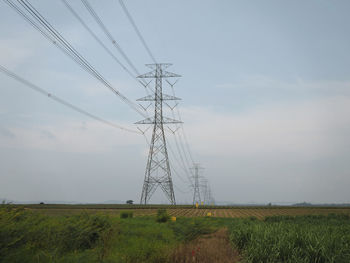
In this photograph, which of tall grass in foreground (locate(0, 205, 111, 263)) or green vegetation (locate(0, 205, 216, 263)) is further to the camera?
green vegetation (locate(0, 205, 216, 263))

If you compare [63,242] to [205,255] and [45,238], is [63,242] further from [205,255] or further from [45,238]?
[205,255]

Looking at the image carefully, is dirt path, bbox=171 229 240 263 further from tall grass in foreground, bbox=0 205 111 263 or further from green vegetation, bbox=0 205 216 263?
tall grass in foreground, bbox=0 205 111 263

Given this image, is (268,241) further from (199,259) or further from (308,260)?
(199,259)

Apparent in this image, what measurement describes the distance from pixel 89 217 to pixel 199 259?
775cm

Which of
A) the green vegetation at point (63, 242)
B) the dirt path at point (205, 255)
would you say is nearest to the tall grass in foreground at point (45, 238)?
the green vegetation at point (63, 242)

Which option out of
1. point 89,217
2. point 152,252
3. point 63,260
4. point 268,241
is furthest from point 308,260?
point 89,217

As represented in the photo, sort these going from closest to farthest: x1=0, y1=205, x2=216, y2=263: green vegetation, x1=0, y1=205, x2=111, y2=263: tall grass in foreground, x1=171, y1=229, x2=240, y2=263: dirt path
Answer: x1=0, y1=205, x2=111, y2=263: tall grass in foreground, x1=0, y1=205, x2=216, y2=263: green vegetation, x1=171, y1=229, x2=240, y2=263: dirt path

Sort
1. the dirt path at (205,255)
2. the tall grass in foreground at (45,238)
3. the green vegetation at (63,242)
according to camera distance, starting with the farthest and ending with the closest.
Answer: the dirt path at (205,255) < the green vegetation at (63,242) < the tall grass in foreground at (45,238)

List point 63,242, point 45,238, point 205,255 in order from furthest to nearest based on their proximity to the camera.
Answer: point 63,242, point 205,255, point 45,238

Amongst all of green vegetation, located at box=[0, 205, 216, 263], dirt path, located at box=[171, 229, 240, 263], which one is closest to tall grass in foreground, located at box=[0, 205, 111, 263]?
green vegetation, located at box=[0, 205, 216, 263]

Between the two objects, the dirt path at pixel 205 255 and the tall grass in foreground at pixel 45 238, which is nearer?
the tall grass in foreground at pixel 45 238

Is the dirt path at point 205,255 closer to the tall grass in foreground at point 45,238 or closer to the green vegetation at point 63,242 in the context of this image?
the green vegetation at point 63,242

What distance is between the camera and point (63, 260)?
10.1 meters

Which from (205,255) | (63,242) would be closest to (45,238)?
(63,242)
